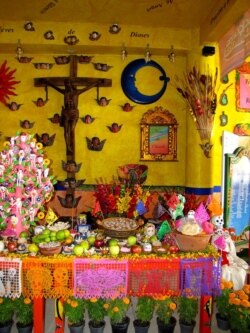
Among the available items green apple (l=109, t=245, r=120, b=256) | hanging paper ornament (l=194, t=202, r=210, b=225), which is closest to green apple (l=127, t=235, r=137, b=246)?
green apple (l=109, t=245, r=120, b=256)

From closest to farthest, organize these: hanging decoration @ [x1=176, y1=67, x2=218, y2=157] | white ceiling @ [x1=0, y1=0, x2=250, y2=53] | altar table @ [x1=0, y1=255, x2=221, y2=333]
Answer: altar table @ [x1=0, y1=255, x2=221, y2=333] → white ceiling @ [x1=0, y1=0, x2=250, y2=53] → hanging decoration @ [x1=176, y1=67, x2=218, y2=157]

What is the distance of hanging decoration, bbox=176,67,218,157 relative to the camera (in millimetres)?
6371

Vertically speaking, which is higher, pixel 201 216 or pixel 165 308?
pixel 201 216

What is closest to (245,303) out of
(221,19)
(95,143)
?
(221,19)

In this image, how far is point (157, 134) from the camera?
6992 millimetres

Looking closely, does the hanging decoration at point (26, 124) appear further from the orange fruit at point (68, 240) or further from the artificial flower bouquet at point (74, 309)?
the artificial flower bouquet at point (74, 309)

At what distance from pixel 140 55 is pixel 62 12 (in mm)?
1740

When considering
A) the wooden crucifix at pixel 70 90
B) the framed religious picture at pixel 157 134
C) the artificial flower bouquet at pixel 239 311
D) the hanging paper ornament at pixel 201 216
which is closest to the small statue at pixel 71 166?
the wooden crucifix at pixel 70 90

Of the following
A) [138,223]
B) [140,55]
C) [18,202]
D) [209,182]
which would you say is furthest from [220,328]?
[140,55]

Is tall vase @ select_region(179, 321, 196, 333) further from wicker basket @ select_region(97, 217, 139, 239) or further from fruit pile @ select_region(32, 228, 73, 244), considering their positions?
fruit pile @ select_region(32, 228, 73, 244)

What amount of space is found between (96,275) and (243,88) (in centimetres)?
514

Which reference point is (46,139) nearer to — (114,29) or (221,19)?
(114,29)

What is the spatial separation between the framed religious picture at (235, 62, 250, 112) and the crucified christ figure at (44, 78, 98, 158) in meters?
2.79

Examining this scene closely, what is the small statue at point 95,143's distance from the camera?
6906 mm
